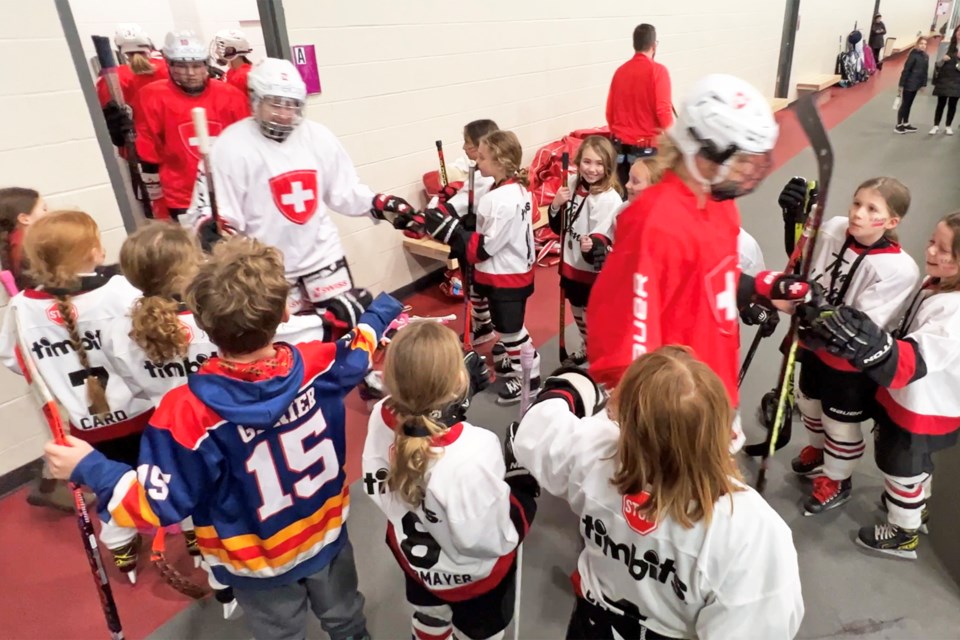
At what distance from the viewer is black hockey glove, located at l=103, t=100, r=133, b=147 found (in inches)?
158

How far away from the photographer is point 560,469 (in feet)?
4.68

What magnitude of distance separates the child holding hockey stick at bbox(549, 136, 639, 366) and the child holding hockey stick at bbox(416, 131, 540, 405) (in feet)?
0.74

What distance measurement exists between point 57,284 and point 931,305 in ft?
9.52

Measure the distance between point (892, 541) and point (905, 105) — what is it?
879 cm

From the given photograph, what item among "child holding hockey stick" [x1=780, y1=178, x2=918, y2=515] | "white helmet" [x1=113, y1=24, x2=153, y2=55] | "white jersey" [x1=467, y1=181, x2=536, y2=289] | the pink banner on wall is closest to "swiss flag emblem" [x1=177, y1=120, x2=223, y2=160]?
the pink banner on wall

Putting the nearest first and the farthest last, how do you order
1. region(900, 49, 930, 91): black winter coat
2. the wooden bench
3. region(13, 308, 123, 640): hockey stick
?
region(13, 308, 123, 640): hockey stick < the wooden bench < region(900, 49, 930, 91): black winter coat

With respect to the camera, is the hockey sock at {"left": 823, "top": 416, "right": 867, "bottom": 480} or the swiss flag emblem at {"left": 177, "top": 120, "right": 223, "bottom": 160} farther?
the swiss flag emblem at {"left": 177, "top": 120, "right": 223, "bottom": 160}

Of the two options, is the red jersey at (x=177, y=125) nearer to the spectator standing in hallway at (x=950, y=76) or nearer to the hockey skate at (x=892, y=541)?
the hockey skate at (x=892, y=541)

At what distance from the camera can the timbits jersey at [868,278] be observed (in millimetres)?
2293

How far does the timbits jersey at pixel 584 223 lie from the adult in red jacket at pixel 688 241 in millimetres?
1363

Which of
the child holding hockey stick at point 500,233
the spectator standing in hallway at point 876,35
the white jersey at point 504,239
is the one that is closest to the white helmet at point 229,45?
the child holding hockey stick at point 500,233

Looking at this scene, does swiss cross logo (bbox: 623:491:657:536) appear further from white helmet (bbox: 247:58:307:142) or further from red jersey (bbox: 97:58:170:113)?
red jersey (bbox: 97:58:170:113)

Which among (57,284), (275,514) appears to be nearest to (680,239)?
(275,514)

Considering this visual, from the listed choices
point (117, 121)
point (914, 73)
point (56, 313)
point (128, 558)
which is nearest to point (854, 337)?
point (56, 313)
